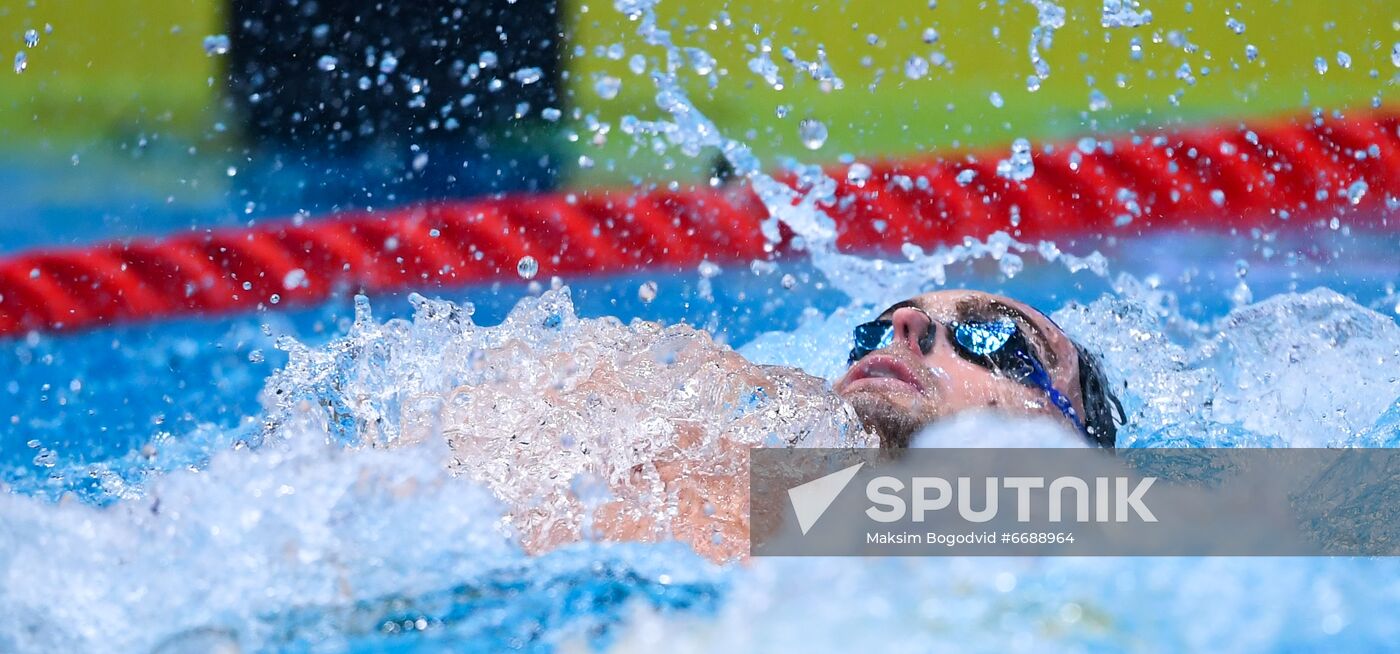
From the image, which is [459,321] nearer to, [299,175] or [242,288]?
[242,288]

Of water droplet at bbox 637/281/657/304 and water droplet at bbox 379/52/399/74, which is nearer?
water droplet at bbox 637/281/657/304

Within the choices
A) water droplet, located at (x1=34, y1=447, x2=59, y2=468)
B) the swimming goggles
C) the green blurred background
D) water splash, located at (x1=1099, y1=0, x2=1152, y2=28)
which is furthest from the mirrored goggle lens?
water splash, located at (x1=1099, y1=0, x2=1152, y2=28)

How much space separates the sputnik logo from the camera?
1.13 meters

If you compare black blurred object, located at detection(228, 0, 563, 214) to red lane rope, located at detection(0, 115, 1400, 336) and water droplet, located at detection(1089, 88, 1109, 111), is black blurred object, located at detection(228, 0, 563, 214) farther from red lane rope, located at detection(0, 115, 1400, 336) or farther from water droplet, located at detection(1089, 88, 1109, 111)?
water droplet, located at detection(1089, 88, 1109, 111)

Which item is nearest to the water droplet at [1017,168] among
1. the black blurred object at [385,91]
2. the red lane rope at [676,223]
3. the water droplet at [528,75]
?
the red lane rope at [676,223]

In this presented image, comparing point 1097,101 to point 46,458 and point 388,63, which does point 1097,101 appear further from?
point 46,458

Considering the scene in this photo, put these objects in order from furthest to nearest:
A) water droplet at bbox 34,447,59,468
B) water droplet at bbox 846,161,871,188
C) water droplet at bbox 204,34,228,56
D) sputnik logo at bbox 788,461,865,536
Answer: water droplet at bbox 204,34,228,56, water droplet at bbox 846,161,871,188, water droplet at bbox 34,447,59,468, sputnik logo at bbox 788,461,865,536

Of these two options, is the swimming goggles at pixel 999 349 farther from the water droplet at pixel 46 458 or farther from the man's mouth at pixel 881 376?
the water droplet at pixel 46 458

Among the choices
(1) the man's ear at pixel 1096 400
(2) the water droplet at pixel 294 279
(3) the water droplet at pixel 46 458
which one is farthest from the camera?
(2) the water droplet at pixel 294 279

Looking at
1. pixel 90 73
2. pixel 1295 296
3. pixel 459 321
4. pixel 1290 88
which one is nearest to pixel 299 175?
pixel 90 73

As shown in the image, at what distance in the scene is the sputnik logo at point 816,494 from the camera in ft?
3.70

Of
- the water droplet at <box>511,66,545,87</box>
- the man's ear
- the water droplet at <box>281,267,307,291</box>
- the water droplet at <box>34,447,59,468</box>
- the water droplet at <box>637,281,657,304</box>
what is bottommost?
the man's ear

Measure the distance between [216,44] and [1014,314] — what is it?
8.23 feet

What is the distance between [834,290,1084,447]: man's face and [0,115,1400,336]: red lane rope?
879 mm
